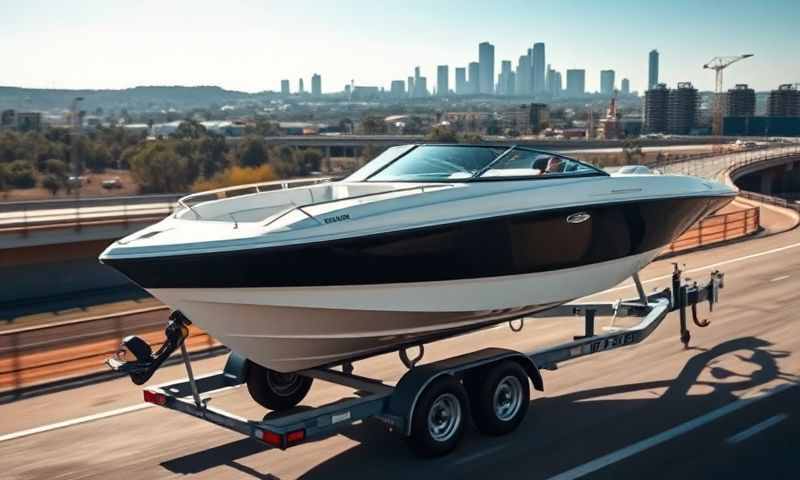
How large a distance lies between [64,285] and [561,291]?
2709 cm

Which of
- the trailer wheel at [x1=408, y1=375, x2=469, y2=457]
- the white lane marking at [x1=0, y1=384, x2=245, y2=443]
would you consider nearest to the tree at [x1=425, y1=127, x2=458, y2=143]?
the trailer wheel at [x1=408, y1=375, x2=469, y2=457]

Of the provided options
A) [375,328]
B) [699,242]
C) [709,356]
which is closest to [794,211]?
[699,242]

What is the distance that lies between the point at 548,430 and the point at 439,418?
1.30 metres

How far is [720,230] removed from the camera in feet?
86.3

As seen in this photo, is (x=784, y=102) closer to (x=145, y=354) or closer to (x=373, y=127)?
(x=373, y=127)

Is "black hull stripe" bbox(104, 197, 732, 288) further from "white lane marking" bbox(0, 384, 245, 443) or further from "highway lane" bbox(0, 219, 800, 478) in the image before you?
"white lane marking" bbox(0, 384, 245, 443)

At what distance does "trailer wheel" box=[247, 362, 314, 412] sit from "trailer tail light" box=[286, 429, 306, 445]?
1.80 meters

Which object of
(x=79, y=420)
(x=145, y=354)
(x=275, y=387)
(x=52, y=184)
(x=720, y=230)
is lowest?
(x=52, y=184)

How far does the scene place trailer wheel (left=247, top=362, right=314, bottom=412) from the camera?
8898 mm

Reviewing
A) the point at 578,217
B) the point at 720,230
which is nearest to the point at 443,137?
the point at 720,230

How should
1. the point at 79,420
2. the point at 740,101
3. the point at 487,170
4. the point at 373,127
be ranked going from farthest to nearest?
1. the point at 740,101
2. the point at 373,127
3. the point at 79,420
4. the point at 487,170

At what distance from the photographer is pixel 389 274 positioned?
25.1 feet

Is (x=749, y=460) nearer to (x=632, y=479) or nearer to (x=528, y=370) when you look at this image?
(x=632, y=479)

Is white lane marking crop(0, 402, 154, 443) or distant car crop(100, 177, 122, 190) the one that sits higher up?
white lane marking crop(0, 402, 154, 443)
